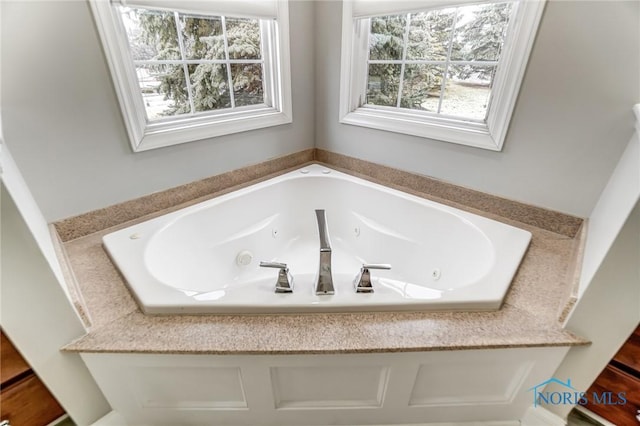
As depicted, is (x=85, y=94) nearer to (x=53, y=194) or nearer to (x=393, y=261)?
(x=53, y=194)

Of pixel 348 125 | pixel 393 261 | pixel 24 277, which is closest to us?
pixel 24 277

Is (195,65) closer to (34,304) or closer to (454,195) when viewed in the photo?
(34,304)

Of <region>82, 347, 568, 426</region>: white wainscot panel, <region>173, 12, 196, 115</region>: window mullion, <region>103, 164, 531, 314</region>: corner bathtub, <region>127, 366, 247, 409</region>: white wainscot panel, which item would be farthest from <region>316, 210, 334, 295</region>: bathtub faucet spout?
<region>173, 12, 196, 115</region>: window mullion

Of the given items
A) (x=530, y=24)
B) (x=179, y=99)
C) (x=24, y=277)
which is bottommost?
(x=24, y=277)

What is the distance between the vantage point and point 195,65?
4.86 feet

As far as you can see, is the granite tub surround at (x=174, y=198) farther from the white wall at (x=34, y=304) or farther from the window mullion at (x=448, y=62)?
the window mullion at (x=448, y=62)

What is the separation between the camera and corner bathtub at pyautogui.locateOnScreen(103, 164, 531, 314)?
3.11 ft

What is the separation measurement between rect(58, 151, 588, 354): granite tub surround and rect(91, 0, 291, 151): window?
723mm

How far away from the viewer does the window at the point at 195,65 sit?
118 centimetres

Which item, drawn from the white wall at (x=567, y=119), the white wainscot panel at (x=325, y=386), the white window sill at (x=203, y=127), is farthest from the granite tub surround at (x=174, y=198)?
the white wall at (x=567, y=119)

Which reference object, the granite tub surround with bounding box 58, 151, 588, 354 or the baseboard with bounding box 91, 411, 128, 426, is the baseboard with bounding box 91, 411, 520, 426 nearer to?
the baseboard with bounding box 91, 411, 128, 426

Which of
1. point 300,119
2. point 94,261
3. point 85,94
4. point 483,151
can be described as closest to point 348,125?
point 300,119

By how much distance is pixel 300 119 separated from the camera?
1932 mm

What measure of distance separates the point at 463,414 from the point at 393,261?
0.77m
